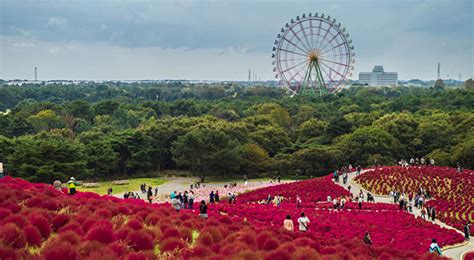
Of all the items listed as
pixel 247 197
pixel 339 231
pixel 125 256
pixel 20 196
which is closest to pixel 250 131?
pixel 247 197

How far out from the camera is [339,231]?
22594mm

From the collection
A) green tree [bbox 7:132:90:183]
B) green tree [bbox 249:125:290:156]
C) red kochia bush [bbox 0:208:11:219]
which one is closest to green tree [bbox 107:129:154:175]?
green tree [bbox 7:132:90:183]

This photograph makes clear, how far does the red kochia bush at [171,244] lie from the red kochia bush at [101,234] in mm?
985

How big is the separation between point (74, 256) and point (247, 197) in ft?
116

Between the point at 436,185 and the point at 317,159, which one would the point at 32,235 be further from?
the point at 317,159

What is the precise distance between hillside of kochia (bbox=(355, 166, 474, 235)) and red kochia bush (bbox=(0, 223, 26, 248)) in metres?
32.4

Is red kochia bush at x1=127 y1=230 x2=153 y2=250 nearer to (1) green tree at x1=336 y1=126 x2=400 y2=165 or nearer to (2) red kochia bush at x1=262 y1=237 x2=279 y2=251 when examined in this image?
(2) red kochia bush at x1=262 y1=237 x2=279 y2=251

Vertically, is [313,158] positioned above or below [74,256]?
below

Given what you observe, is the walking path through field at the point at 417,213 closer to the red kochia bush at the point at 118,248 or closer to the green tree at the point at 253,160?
the green tree at the point at 253,160

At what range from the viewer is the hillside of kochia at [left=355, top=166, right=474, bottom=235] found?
38312 mm

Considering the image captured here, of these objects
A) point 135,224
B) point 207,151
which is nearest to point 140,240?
point 135,224

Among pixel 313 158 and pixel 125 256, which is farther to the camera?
pixel 313 158

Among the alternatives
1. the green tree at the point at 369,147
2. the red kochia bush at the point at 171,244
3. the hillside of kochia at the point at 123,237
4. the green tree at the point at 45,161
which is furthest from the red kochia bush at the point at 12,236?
the green tree at the point at 369,147

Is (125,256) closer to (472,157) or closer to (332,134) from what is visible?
(472,157)
